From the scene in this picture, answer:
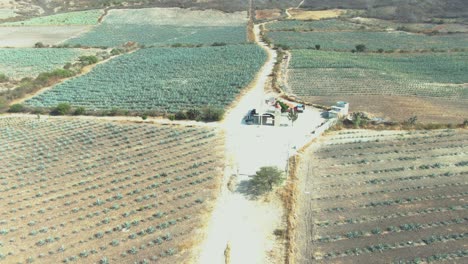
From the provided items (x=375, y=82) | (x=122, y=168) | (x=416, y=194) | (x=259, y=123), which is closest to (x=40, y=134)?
(x=122, y=168)

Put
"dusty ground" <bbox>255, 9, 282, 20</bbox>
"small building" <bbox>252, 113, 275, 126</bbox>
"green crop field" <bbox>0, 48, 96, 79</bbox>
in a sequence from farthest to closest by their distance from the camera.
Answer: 1. "dusty ground" <bbox>255, 9, 282, 20</bbox>
2. "green crop field" <bbox>0, 48, 96, 79</bbox>
3. "small building" <bbox>252, 113, 275, 126</bbox>

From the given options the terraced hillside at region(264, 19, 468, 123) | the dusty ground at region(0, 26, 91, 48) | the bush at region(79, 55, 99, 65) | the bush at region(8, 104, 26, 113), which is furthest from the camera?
the dusty ground at region(0, 26, 91, 48)

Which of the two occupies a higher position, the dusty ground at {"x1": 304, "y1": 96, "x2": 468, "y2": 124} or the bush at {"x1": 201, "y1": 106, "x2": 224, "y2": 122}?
the bush at {"x1": 201, "y1": 106, "x2": 224, "y2": 122}

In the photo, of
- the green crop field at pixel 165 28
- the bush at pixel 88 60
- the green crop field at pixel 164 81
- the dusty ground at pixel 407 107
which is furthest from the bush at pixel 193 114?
the green crop field at pixel 165 28

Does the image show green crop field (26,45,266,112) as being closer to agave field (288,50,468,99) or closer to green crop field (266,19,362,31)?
agave field (288,50,468,99)

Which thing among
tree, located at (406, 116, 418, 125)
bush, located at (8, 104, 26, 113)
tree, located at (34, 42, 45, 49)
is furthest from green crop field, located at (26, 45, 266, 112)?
tree, located at (34, 42, 45, 49)

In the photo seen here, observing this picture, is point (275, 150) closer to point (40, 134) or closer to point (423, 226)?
point (423, 226)

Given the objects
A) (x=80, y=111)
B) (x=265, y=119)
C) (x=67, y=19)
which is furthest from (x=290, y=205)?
(x=67, y=19)
